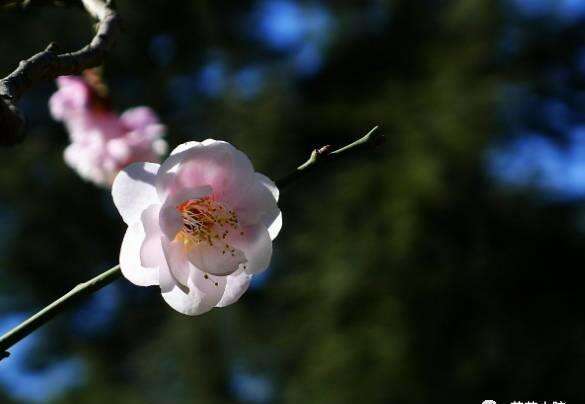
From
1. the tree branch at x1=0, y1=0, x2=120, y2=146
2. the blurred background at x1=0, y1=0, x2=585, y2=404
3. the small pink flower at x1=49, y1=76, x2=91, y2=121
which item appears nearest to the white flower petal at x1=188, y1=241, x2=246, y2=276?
the tree branch at x1=0, y1=0, x2=120, y2=146

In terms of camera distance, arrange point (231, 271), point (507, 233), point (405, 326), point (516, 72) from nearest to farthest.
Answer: point (231, 271)
point (405, 326)
point (507, 233)
point (516, 72)

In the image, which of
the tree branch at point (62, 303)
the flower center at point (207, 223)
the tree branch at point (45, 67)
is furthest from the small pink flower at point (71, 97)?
the tree branch at point (62, 303)

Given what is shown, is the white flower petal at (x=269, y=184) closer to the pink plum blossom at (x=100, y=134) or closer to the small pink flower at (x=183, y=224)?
the small pink flower at (x=183, y=224)

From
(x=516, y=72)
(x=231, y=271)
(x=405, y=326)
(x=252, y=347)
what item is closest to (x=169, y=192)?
(x=231, y=271)

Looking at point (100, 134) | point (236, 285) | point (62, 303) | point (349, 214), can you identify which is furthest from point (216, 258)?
point (349, 214)

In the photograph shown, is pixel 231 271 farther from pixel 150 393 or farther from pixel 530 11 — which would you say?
pixel 530 11

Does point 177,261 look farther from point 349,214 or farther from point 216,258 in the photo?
point 349,214
